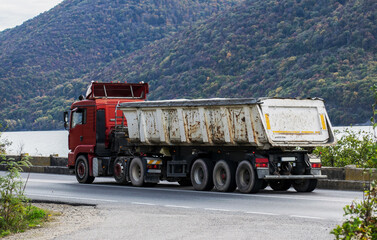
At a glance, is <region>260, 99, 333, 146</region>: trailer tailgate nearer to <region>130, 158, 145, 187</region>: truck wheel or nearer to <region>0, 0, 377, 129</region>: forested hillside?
<region>130, 158, 145, 187</region>: truck wheel

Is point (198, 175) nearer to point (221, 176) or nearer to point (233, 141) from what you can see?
point (221, 176)

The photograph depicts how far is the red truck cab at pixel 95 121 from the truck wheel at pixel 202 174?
380 cm

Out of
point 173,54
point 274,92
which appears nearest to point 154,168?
point 274,92

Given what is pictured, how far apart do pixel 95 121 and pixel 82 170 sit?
1.97 metres

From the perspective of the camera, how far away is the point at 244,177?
19.3 metres

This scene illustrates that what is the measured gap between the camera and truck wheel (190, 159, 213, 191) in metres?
20.0

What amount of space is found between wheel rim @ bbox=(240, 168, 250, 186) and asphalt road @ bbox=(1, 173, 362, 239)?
0.47 metres

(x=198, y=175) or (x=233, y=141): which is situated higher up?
(x=233, y=141)

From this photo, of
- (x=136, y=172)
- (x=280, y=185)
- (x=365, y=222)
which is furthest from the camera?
(x=136, y=172)

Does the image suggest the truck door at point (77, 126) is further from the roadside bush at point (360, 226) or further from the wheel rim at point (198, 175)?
the roadside bush at point (360, 226)

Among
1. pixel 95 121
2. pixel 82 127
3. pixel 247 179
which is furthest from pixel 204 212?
pixel 82 127

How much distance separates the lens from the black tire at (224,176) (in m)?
19.3

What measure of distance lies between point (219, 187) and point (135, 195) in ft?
7.55

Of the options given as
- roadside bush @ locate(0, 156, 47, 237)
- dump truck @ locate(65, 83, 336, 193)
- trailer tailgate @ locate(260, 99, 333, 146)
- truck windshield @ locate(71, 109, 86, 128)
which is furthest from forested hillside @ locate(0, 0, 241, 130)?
roadside bush @ locate(0, 156, 47, 237)
